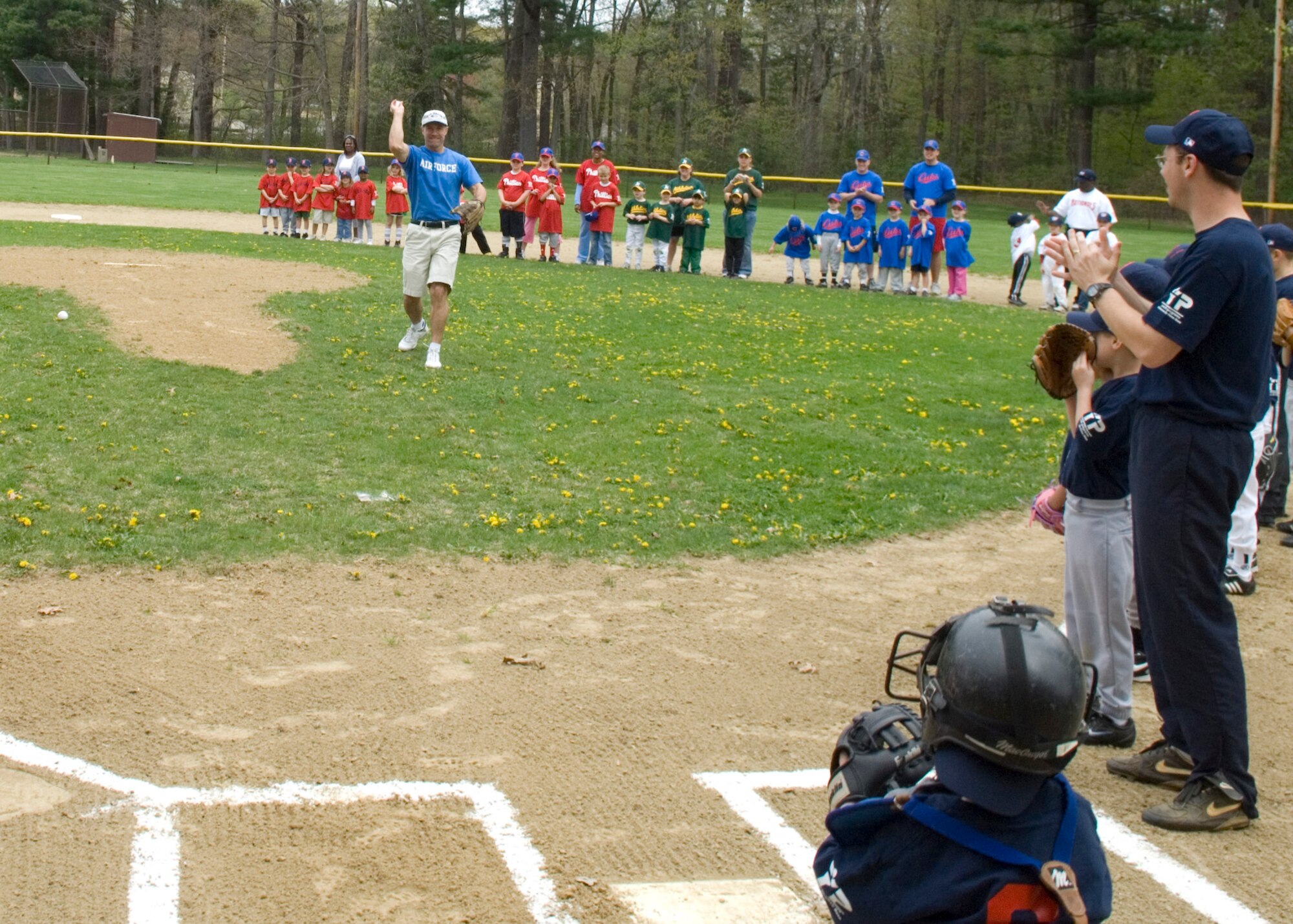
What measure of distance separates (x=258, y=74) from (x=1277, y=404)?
71201mm

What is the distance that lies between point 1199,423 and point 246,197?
35537mm

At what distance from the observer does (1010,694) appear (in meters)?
2.41

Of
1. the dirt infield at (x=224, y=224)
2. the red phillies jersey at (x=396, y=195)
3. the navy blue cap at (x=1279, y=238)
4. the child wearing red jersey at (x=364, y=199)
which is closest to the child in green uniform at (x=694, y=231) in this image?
the dirt infield at (x=224, y=224)

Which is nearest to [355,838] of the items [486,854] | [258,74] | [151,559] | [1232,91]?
[486,854]

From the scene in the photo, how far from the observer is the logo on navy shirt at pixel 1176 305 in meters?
4.14

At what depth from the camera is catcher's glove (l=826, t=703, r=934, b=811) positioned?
8.55 ft

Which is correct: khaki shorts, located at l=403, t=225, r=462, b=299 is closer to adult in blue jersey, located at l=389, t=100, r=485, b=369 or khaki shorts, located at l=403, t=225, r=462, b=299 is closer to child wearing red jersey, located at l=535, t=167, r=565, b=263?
adult in blue jersey, located at l=389, t=100, r=485, b=369

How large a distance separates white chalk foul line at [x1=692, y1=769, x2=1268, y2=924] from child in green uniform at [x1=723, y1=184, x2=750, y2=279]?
17.5 meters

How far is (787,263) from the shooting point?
72.1ft

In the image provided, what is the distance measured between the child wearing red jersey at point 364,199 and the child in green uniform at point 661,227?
5.30 meters

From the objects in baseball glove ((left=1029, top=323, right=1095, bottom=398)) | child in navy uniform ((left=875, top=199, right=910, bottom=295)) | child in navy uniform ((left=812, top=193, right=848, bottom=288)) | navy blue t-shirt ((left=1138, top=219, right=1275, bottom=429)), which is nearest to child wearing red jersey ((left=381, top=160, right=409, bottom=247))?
child in navy uniform ((left=812, top=193, right=848, bottom=288))

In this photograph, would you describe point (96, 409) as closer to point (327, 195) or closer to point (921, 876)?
point (921, 876)

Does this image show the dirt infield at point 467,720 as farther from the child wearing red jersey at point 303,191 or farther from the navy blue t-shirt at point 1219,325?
the child wearing red jersey at point 303,191

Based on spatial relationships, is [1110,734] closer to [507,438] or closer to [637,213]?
[507,438]
